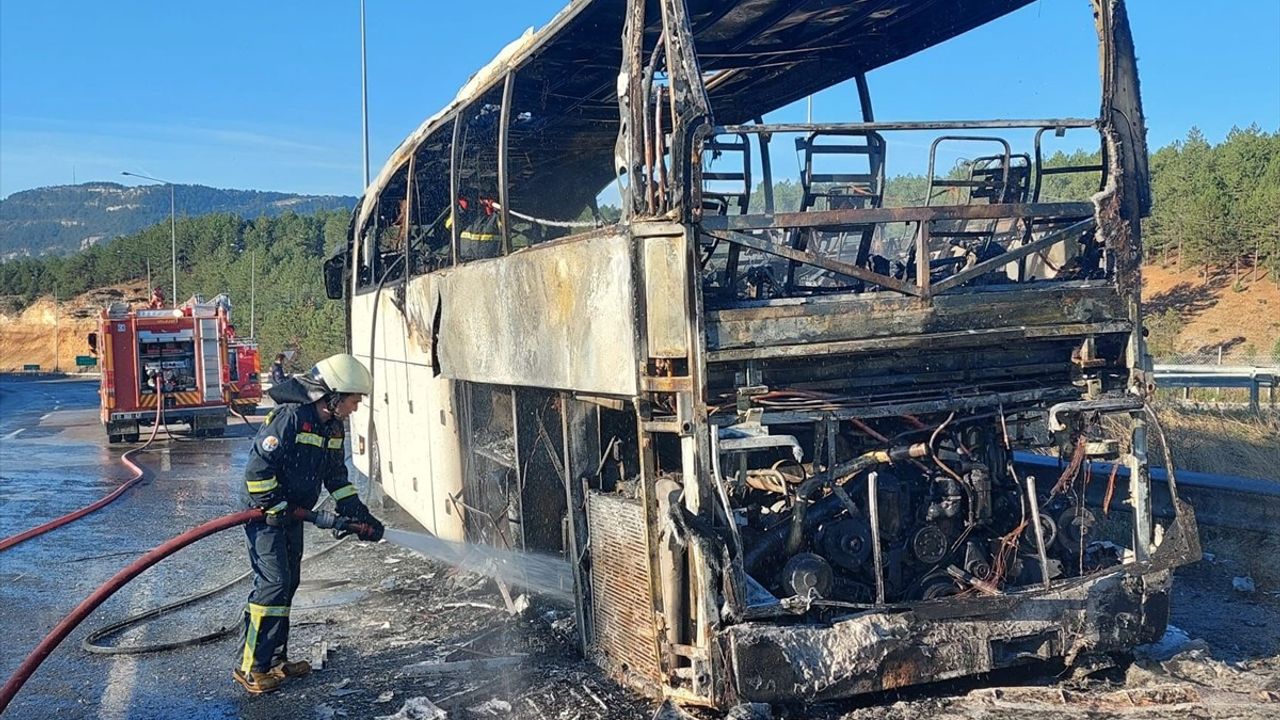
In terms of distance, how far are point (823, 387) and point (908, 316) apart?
48 centimetres

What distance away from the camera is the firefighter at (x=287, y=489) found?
5453 millimetres

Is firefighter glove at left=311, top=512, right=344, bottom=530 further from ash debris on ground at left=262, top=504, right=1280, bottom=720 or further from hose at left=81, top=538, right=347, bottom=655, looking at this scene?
hose at left=81, top=538, right=347, bottom=655

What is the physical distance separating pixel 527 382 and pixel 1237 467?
21.4 feet

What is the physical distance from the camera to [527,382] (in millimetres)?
5574

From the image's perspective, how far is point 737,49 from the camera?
238 inches

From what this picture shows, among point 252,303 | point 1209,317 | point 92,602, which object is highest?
point 252,303

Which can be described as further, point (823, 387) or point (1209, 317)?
point (1209, 317)

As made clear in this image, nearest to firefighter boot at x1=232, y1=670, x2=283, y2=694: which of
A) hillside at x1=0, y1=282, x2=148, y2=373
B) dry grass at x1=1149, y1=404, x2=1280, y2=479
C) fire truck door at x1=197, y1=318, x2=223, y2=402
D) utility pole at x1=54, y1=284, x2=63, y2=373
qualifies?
dry grass at x1=1149, y1=404, x2=1280, y2=479

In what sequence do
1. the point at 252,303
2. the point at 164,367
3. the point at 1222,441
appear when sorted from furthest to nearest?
the point at 252,303 < the point at 164,367 < the point at 1222,441

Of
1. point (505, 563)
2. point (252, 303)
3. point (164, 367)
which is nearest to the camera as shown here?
point (505, 563)

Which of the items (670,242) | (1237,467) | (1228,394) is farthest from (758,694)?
(1228,394)

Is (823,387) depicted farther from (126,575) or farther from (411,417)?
(411,417)

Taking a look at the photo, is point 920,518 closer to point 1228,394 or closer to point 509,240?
point 509,240

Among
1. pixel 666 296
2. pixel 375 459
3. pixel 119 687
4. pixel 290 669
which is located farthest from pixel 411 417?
pixel 666 296
